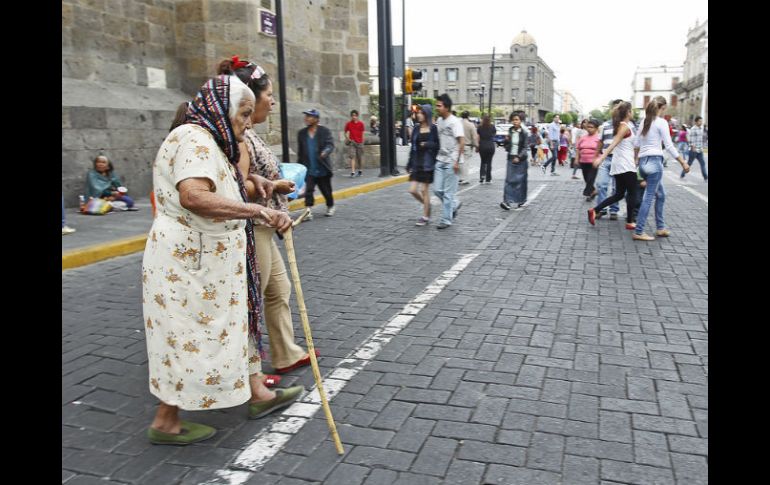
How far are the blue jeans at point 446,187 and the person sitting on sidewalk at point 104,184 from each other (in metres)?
5.13

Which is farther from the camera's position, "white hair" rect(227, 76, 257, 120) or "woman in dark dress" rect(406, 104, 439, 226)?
"woman in dark dress" rect(406, 104, 439, 226)

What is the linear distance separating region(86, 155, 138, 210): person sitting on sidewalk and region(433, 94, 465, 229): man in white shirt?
5171 millimetres

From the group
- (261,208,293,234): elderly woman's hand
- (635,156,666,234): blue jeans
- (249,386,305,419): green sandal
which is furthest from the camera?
(635,156,666,234): blue jeans

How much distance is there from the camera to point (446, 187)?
919 centimetres

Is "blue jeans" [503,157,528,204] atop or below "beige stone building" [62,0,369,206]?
below

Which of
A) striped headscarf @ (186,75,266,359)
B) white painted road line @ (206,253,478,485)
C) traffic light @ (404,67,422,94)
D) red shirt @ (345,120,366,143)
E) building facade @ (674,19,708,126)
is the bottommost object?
white painted road line @ (206,253,478,485)

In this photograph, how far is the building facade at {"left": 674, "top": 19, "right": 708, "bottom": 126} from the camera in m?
85.1

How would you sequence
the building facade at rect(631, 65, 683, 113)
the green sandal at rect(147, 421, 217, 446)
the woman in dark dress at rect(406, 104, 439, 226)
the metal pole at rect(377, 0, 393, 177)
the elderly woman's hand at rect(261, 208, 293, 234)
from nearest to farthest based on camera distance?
the elderly woman's hand at rect(261, 208, 293, 234) < the green sandal at rect(147, 421, 217, 446) < the woman in dark dress at rect(406, 104, 439, 226) < the metal pole at rect(377, 0, 393, 177) < the building facade at rect(631, 65, 683, 113)

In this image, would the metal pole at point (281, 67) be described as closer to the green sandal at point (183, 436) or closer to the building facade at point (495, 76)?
the green sandal at point (183, 436)

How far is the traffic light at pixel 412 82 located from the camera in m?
20.8

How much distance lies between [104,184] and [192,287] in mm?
8475

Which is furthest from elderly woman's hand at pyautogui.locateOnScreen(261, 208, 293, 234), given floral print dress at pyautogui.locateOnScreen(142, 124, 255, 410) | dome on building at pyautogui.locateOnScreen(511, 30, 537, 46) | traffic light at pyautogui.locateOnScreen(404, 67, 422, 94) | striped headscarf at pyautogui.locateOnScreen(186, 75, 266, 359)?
dome on building at pyautogui.locateOnScreen(511, 30, 537, 46)

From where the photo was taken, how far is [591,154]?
12023 millimetres

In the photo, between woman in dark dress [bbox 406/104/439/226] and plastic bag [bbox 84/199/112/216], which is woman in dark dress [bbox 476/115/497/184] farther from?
plastic bag [bbox 84/199/112/216]
